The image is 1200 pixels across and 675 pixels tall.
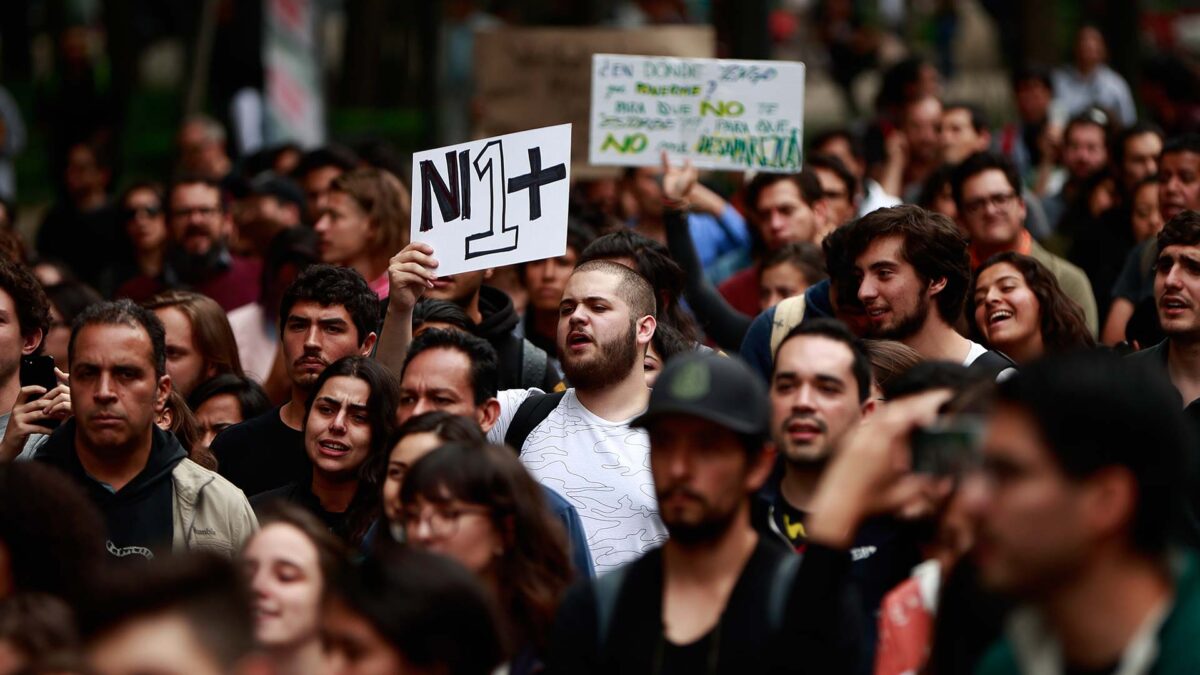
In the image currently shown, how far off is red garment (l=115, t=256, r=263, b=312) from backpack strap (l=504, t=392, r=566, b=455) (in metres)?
3.80

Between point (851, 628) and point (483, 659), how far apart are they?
889mm

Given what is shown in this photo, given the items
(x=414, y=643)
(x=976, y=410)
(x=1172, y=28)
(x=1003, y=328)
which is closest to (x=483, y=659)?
(x=414, y=643)

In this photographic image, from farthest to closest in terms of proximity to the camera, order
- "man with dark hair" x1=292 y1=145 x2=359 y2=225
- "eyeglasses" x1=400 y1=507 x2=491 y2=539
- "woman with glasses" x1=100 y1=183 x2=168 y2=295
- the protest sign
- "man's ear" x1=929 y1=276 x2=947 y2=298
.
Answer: the protest sign, "woman with glasses" x1=100 y1=183 x2=168 y2=295, "man with dark hair" x1=292 y1=145 x2=359 y2=225, "man's ear" x1=929 y1=276 x2=947 y2=298, "eyeglasses" x1=400 y1=507 x2=491 y2=539

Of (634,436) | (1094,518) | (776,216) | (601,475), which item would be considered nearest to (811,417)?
(601,475)

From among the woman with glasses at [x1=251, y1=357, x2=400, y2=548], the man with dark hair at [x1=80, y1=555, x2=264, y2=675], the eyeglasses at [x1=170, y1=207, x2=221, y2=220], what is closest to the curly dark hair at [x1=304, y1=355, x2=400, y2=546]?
the woman with glasses at [x1=251, y1=357, x2=400, y2=548]

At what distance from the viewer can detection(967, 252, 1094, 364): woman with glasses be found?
8.15 metres

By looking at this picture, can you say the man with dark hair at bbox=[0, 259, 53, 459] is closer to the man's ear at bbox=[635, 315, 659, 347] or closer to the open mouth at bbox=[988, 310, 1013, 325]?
the man's ear at bbox=[635, 315, 659, 347]

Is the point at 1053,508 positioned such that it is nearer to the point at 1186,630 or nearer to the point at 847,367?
the point at 1186,630

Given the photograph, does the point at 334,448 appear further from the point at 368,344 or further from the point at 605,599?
the point at 605,599

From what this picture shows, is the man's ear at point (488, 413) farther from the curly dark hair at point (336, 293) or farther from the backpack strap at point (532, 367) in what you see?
the backpack strap at point (532, 367)

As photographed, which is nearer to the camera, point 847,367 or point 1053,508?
point 1053,508

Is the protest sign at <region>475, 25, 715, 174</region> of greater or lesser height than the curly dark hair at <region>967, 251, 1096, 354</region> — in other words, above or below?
above

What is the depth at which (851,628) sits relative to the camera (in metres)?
4.70

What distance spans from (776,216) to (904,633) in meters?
5.56
